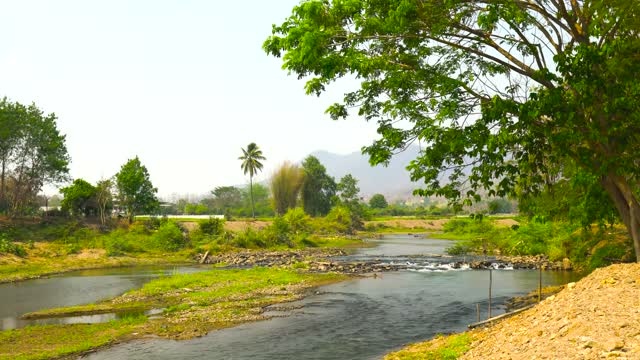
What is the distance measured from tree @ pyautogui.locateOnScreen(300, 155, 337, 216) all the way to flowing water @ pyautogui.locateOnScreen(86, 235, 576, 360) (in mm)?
101277

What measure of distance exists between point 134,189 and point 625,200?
82.0 metres

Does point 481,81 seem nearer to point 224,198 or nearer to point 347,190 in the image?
point 347,190

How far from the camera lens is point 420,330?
2389 cm

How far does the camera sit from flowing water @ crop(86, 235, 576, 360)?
66.7 ft

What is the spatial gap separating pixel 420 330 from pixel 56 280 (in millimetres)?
35403

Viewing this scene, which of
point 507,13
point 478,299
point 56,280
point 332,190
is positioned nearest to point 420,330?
point 478,299

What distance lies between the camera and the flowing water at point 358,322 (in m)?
20.3

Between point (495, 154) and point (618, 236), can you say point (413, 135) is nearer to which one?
point (495, 154)

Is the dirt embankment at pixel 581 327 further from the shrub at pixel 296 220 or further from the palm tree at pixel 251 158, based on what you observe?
the palm tree at pixel 251 158

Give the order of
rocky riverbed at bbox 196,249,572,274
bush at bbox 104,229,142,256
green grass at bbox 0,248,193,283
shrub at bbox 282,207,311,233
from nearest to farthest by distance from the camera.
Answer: green grass at bbox 0,248,193,283, rocky riverbed at bbox 196,249,572,274, bush at bbox 104,229,142,256, shrub at bbox 282,207,311,233

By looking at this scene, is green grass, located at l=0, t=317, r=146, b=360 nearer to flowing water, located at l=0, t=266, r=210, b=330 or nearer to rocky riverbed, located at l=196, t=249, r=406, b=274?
flowing water, located at l=0, t=266, r=210, b=330

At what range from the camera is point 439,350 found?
1677cm

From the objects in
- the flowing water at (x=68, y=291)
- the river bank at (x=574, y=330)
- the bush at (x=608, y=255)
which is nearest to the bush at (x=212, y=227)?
the flowing water at (x=68, y=291)

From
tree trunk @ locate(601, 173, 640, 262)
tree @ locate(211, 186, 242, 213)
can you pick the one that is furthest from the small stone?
tree @ locate(211, 186, 242, 213)
